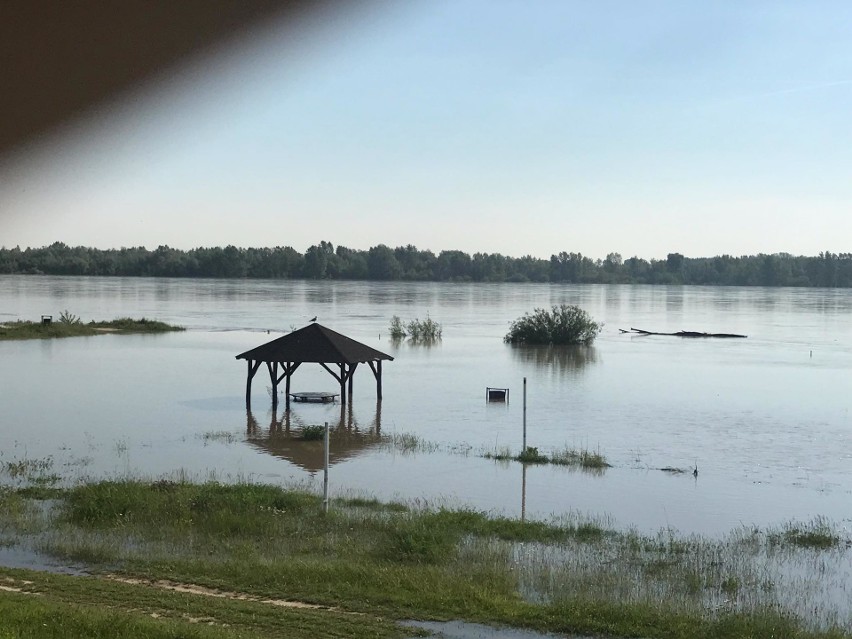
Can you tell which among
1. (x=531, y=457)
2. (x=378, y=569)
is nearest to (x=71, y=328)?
(x=531, y=457)

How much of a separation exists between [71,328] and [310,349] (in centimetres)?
3164

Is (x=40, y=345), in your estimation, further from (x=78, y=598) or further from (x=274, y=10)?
(x=274, y=10)

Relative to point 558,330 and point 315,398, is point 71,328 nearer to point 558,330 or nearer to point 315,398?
point 558,330

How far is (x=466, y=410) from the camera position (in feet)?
88.1

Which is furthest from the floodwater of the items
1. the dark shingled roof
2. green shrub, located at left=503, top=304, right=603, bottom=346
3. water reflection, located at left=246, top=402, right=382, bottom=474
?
green shrub, located at left=503, top=304, right=603, bottom=346

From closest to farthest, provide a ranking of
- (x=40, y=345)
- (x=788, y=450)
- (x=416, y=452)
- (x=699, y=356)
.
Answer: (x=416, y=452) < (x=788, y=450) < (x=40, y=345) < (x=699, y=356)

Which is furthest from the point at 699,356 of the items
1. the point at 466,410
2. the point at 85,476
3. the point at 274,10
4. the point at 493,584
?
the point at 274,10

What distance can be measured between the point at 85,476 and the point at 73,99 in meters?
13.3

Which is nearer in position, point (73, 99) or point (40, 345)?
point (73, 99)

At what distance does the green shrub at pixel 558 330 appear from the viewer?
52.1m

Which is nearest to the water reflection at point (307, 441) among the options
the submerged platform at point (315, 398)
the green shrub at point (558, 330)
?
the submerged platform at point (315, 398)

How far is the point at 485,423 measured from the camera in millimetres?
24422

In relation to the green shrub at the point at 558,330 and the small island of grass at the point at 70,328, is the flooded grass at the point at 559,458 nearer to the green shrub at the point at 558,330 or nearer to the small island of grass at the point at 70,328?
the green shrub at the point at 558,330

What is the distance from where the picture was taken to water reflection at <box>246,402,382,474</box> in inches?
761
